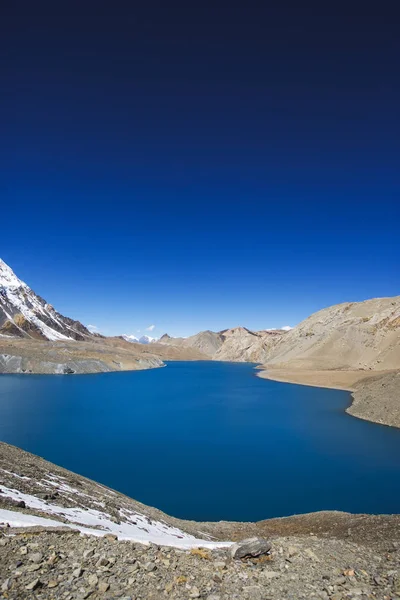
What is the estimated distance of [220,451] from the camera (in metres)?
30.5

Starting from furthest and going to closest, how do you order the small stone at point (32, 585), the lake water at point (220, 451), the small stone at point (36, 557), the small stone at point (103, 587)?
the lake water at point (220, 451), the small stone at point (36, 557), the small stone at point (103, 587), the small stone at point (32, 585)

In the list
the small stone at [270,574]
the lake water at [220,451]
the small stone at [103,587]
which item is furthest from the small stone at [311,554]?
the lake water at [220,451]

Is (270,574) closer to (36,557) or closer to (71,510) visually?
(36,557)

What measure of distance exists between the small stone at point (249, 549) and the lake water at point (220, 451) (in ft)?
42.7

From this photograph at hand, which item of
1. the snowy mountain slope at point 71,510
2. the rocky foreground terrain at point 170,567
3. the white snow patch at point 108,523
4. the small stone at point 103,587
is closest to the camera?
the small stone at point 103,587

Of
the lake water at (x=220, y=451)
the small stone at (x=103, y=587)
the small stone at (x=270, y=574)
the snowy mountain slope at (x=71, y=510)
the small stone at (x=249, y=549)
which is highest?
the small stone at (x=103, y=587)

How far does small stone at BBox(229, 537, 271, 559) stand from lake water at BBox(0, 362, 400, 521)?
13.0 metres

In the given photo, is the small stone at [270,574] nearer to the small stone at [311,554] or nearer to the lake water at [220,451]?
the small stone at [311,554]

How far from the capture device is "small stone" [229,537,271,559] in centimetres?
692

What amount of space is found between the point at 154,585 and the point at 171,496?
17.0 m

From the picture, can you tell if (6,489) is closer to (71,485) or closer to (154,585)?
(71,485)

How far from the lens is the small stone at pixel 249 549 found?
22.7 feet

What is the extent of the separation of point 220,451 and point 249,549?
81.7 ft

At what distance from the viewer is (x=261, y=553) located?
710 centimetres
